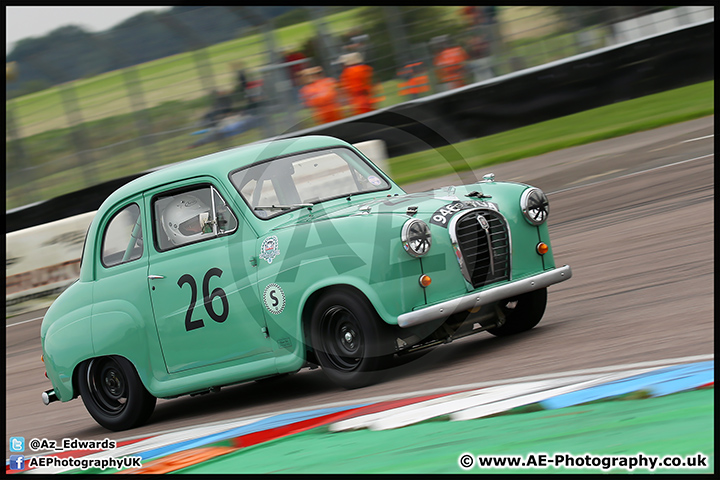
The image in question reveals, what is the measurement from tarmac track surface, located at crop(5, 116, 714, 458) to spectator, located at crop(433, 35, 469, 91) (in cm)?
278

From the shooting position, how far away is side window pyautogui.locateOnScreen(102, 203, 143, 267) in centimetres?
664

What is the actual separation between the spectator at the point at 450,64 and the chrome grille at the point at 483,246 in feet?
28.3

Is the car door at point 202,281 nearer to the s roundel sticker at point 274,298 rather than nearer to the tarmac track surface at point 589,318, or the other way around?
the s roundel sticker at point 274,298

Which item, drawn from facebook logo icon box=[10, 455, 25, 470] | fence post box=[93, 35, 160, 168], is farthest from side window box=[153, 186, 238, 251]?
fence post box=[93, 35, 160, 168]

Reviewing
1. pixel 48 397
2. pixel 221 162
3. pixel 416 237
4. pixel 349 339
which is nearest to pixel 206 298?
pixel 221 162

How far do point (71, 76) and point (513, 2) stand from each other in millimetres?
6879

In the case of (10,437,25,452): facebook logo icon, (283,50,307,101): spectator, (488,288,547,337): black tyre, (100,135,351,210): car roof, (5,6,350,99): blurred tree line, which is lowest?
(10,437,25,452): facebook logo icon

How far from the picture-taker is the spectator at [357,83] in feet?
46.1

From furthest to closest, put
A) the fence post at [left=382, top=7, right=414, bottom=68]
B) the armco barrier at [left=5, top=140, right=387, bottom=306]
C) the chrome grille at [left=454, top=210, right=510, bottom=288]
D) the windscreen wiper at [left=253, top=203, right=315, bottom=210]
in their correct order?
1. the fence post at [left=382, top=7, right=414, bottom=68]
2. the armco barrier at [left=5, top=140, right=387, bottom=306]
3. the windscreen wiper at [left=253, top=203, right=315, bottom=210]
4. the chrome grille at [left=454, top=210, right=510, bottom=288]

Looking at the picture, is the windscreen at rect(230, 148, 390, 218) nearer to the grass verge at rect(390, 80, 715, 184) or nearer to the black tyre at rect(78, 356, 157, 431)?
the black tyre at rect(78, 356, 157, 431)

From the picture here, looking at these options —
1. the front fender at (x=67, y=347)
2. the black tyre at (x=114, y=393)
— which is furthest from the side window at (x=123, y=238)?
the black tyre at (x=114, y=393)

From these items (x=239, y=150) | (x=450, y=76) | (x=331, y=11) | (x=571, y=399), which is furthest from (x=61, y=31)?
(x=571, y=399)

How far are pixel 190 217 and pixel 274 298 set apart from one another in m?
1.06

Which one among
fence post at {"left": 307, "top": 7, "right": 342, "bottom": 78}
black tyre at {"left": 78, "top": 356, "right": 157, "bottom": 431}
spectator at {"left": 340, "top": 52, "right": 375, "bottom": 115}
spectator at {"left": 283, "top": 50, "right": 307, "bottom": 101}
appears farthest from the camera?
fence post at {"left": 307, "top": 7, "right": 342, "bottom": 78}
